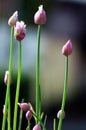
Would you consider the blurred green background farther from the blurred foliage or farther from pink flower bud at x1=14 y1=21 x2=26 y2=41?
pink flower bud at x1=14 y1=21 x2=26 y2=41

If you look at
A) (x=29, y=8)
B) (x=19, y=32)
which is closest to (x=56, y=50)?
(x=29, y=8)

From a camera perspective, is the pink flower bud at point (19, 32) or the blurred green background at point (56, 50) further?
the blurred green background at point (56, 50)

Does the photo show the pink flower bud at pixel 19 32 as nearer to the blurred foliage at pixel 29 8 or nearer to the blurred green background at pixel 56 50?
the blurred green background at pixel 56 50

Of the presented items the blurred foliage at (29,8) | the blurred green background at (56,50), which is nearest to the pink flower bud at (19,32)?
the blurred green background at (56,50)

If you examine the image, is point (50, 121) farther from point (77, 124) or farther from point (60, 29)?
point (60, 29)

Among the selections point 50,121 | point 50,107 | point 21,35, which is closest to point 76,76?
point 50,107

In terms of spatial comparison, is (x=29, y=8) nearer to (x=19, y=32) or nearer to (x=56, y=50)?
(x=56, y=50)

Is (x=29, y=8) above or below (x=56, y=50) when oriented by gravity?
above

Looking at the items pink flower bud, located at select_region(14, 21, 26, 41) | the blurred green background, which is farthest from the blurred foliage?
pink flower bud, located at select_region(14, 21, 26, 41)
